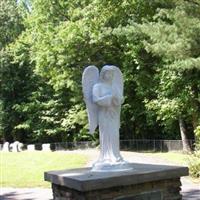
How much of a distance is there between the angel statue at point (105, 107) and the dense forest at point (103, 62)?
26.1ft

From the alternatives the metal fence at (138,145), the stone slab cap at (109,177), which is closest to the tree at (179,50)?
the metal fence at (138,145)

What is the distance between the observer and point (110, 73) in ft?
34.2

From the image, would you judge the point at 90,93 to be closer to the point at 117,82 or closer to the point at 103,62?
the point at 117,82

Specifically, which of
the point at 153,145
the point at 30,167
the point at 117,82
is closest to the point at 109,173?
the point at 117,82

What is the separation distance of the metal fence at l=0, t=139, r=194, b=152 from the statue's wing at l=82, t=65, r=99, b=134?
1691cm

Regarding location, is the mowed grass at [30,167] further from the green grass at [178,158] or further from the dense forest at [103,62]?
the dense forest at [103,62]

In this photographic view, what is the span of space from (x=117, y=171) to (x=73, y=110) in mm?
24898

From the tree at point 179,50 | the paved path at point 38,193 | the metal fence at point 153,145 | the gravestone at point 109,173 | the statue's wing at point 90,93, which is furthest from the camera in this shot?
the metal fence at point 153,145

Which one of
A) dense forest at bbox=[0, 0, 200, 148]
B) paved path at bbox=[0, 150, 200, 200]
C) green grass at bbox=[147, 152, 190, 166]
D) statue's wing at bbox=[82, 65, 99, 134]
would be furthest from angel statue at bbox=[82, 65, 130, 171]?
green grass at bbox=[147, 152, 190, 166]

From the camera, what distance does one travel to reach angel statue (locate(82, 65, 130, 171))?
10.2 m

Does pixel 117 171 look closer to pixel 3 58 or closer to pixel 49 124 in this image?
pixel 49 124

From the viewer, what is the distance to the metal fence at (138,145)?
2892cm

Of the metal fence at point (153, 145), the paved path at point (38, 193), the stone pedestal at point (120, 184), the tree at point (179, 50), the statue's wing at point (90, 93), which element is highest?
the tree at point (179, 50)

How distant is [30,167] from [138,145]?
1135 centimetres
